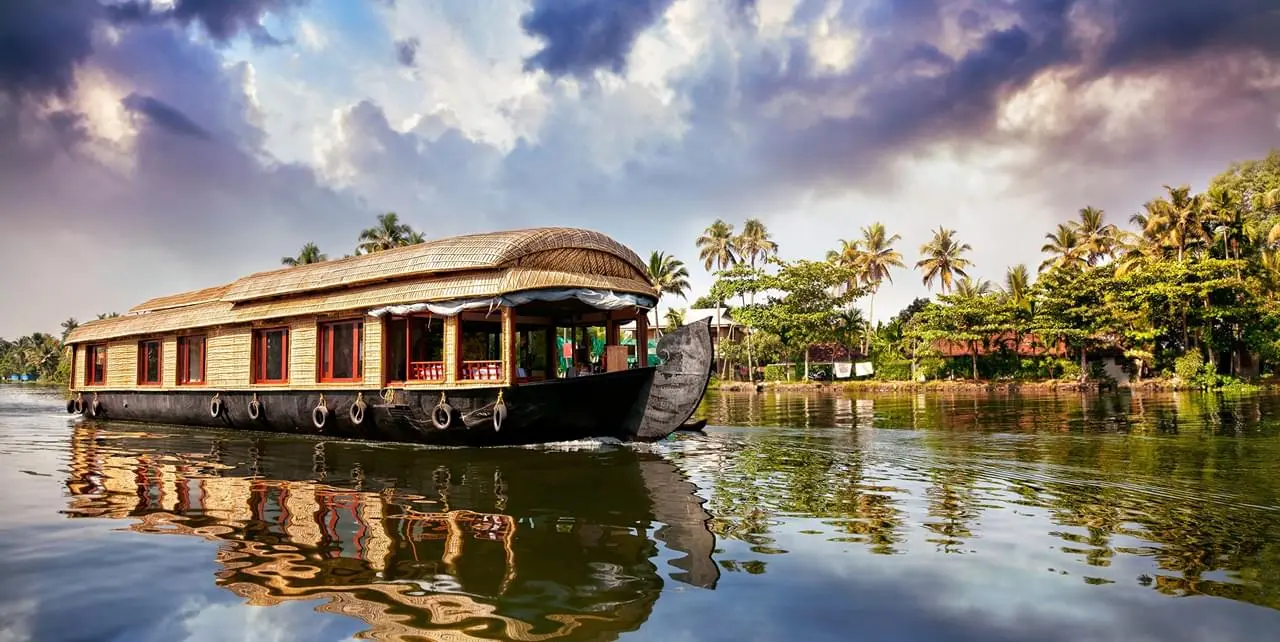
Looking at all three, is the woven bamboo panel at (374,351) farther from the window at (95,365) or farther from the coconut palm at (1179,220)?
the coconut palm at (1179,220)

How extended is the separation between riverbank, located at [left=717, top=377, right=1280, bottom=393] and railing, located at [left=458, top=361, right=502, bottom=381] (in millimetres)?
28664

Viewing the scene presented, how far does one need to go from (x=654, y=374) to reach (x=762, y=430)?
14.8ft

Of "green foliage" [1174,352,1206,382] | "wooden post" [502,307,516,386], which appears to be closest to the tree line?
"green foliage" [1174,352,1206,382]

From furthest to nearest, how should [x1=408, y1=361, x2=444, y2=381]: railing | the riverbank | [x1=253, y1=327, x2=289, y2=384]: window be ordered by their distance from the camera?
the riverbank
[x1=253, y1=327, x2=289, y2=384]: window
[x1=408, y1=361, x2=444, y2=381]: railing

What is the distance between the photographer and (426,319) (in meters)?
12.3

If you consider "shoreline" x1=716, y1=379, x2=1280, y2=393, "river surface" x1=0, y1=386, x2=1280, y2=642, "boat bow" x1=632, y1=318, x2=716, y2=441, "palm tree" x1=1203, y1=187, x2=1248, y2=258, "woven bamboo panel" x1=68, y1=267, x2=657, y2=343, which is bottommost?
"river surface" x1=0, y1=386, x2=1280, y2=642

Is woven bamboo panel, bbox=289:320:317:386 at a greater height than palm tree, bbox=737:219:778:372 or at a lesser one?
lesser

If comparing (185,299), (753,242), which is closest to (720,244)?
(753,242)

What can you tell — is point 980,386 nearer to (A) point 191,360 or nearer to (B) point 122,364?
→ (A) point 191,360

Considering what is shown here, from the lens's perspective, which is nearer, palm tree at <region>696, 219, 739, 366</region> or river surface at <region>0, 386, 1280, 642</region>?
river surface at <region>0, 386, 1280, 642</region>

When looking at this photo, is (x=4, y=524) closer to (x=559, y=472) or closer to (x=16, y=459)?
(x=559, y=472)

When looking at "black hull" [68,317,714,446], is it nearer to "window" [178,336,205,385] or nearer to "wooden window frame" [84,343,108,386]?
"window" [178,336,205,385]

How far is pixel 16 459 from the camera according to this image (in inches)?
408

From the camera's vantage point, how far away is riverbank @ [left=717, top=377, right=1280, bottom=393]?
3141cm
